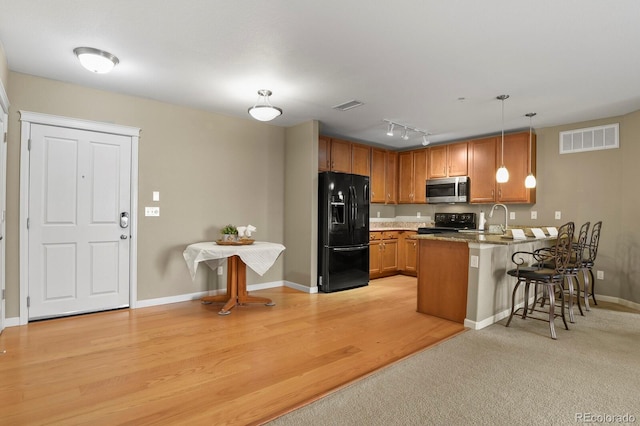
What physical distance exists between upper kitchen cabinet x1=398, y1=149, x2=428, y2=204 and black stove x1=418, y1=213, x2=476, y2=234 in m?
0.46

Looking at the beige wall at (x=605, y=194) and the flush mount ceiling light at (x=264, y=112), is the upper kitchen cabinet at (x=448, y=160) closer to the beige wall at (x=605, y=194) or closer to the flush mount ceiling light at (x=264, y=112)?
the beige wall at (x=605, y=194)

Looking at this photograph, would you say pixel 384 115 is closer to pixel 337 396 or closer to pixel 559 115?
pixel 559 115

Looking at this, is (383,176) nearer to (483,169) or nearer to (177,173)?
Result: (483,169)

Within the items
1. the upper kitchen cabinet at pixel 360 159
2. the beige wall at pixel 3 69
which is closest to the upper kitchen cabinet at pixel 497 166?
the upper kitchen cabinet at pixel 360 159

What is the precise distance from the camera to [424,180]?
6613 millimetres

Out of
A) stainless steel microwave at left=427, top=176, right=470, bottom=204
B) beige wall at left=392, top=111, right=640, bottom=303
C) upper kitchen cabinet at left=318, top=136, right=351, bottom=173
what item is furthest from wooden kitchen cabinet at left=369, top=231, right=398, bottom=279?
beige wall at left=392, top=111, right=640, bottom=303

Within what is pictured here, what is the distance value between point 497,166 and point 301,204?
10.4 ft

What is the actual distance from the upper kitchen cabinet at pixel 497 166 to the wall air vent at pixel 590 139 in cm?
42

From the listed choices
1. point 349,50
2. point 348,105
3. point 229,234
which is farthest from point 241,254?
point 349,50

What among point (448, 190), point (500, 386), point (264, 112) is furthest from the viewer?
point (448, 190)

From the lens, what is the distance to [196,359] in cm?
273

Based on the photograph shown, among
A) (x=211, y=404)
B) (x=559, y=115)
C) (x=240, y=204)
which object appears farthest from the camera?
(x=240, y=204)

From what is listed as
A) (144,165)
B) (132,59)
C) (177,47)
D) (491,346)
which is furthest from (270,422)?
(144,165)

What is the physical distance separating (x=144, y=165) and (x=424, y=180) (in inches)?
187
